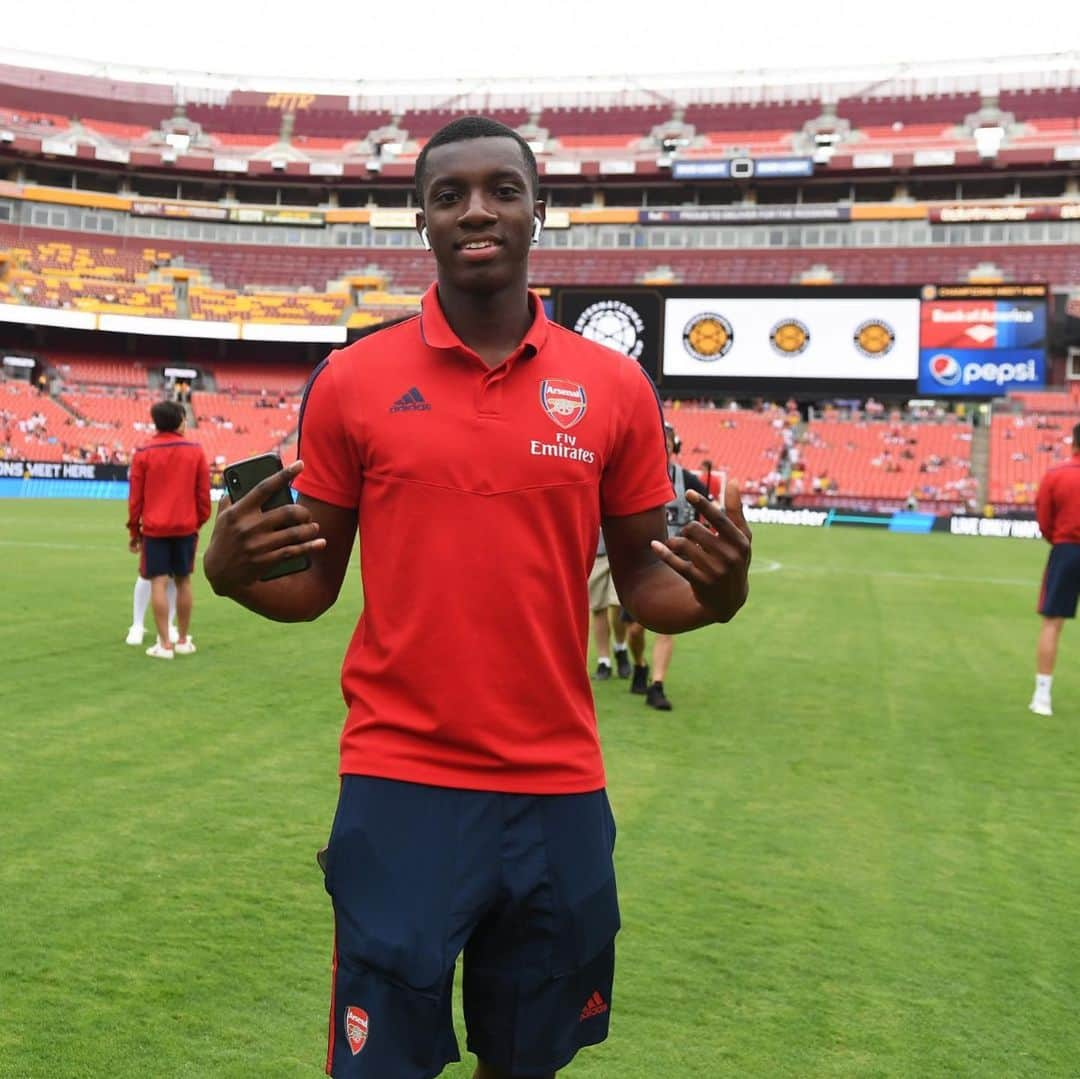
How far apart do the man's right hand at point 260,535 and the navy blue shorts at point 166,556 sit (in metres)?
8.39

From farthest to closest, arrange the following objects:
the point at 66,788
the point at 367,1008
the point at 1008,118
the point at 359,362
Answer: the point at 1008,118 < the point at 66,788 < the point at 359,362 < the point at 367,1008

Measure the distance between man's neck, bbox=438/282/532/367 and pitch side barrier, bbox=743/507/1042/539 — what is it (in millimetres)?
36495

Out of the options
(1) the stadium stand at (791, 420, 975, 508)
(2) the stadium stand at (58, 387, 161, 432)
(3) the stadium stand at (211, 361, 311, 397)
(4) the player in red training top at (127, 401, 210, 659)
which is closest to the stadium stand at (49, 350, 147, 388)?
(2) the stadium stand at (58, 387, 161, 432)

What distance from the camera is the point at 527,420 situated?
2.35 meters

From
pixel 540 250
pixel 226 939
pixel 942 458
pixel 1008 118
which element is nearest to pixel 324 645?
pixel 226 939

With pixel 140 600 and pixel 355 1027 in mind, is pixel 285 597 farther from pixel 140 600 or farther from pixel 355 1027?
pixel 140 600

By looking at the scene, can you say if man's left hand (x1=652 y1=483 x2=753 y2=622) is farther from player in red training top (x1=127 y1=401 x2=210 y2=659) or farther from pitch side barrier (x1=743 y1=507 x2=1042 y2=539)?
pitch side barrier (x1=743 y1=507 x2=1042 y2=539)

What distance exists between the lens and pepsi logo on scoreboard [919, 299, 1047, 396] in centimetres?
4638

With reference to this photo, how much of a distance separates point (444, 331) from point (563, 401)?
278 mm

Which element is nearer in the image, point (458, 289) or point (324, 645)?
point (458, 289)

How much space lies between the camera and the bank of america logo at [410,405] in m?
2.34

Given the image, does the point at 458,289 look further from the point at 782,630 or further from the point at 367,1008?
the point at 782,630

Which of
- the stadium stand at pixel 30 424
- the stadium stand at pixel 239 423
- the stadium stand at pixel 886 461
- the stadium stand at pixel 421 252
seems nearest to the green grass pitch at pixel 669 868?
the stadium stand at pixel 886 461

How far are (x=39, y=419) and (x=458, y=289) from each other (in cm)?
5342
